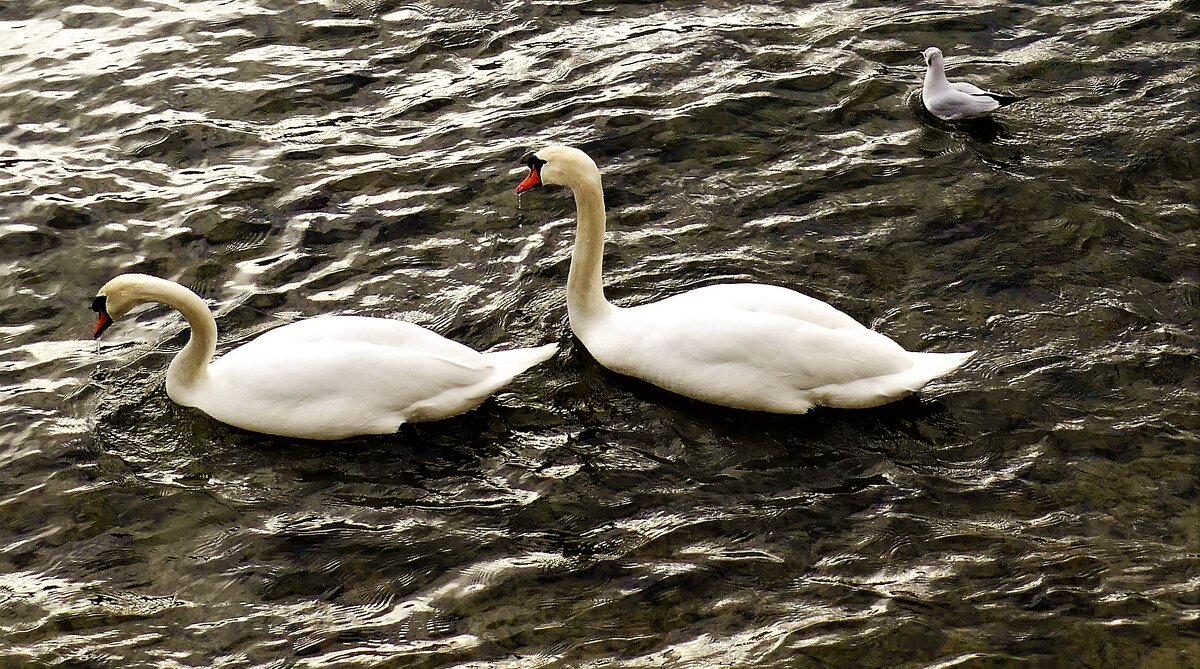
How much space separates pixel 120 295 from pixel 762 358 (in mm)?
3639

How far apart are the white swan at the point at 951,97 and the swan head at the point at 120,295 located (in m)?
6.00

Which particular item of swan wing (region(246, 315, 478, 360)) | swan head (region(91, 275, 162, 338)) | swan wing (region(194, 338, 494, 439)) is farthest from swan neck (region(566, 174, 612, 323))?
swan head (region(91, 275, 162, 338))

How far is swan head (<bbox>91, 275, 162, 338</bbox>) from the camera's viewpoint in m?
7.37

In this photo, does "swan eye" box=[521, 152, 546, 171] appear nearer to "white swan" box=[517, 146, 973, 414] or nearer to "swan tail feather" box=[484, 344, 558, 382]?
"white swan" box=[517, 146, 973, 414]

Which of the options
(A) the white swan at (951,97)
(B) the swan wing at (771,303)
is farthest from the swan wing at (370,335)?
(A) the white swan at (951,97)

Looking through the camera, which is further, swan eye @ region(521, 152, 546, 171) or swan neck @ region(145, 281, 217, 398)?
swan eye @ region(521, 152, 546, 171)

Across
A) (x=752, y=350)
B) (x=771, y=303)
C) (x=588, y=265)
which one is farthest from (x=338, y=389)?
(x=771, y=303)

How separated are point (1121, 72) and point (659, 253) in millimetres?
4551

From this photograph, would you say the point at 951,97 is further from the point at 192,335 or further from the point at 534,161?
the point at 192,335

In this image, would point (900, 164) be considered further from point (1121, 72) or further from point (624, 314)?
point (624, 314)

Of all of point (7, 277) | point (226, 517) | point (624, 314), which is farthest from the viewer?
point (7, 277)

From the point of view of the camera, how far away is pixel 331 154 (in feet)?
32.8

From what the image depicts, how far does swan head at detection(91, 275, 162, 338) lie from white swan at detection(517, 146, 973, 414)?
238cm

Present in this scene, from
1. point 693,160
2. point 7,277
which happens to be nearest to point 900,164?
point 693,160
